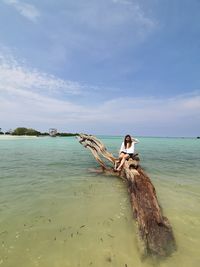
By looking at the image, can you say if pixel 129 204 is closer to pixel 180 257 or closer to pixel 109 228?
pixel 109 228

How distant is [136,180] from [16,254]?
15.5 feet

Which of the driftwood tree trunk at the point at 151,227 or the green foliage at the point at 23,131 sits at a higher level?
the green foliage at the point at 23,131

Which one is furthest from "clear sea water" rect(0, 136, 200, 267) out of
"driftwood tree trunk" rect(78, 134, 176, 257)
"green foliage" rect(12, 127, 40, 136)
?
→ "green foliage" rect(12, 127, 40, 136)

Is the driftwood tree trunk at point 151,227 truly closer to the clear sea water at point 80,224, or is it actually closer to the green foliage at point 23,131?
the clear sea water at point 80,224

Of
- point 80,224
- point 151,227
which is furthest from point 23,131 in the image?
point 151,227

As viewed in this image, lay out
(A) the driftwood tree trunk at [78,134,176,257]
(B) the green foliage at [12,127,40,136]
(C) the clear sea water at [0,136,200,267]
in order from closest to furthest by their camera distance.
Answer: (C) the clear sea water at [0,136,200,267]
(A) the driftwood tree trunk at [78,134,176,257]
(B) the green foliage at [12,127,40,136]

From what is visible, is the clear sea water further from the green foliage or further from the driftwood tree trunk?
the green foliage

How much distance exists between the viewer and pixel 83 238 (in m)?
4.61

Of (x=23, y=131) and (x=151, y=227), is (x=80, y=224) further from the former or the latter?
(x=23, y=131)

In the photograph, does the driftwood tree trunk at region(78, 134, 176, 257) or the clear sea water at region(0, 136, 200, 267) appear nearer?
the clear sea water at region(0, 136, 200, 267)

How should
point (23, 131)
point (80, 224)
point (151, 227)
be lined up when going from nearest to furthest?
1. point (151, 227)
2. point (80, 224)
3. point (23, 131)

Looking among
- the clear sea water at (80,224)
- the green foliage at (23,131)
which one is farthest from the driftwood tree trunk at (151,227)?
the green foliage at (23,131)

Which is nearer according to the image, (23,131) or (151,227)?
(151,227)

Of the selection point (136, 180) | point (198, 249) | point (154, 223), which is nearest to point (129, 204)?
point (136, 180)
